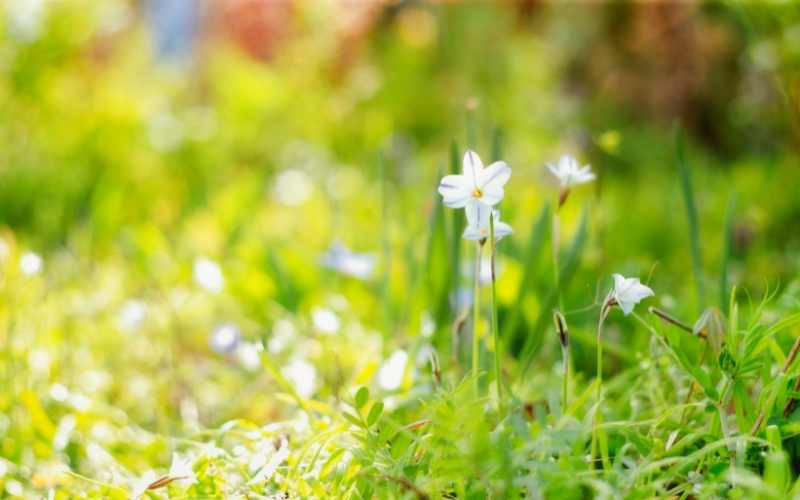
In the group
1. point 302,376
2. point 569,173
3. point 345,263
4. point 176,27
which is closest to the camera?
point 569,173

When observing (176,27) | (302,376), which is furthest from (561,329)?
(176,27)

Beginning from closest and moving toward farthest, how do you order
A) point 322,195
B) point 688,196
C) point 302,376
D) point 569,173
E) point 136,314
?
point 569,173, point 688,196, point 302,376, point 136,314, point 322,195

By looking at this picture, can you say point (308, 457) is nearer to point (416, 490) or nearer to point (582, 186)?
point (416, 490)

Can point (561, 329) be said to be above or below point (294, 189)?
below

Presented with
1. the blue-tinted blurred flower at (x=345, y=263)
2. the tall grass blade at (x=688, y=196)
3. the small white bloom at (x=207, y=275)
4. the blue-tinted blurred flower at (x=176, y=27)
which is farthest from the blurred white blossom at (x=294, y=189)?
the blue-tinted blurred flower at (x=176, y=27)

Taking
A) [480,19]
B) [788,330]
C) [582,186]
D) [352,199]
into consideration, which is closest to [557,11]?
[480,19]

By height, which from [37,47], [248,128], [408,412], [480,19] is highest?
[480,19]

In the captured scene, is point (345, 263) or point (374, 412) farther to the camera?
point (345, 263)

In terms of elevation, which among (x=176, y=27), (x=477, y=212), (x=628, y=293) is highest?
(x=176, y=27)

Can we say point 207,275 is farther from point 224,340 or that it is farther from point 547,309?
point 547,309
